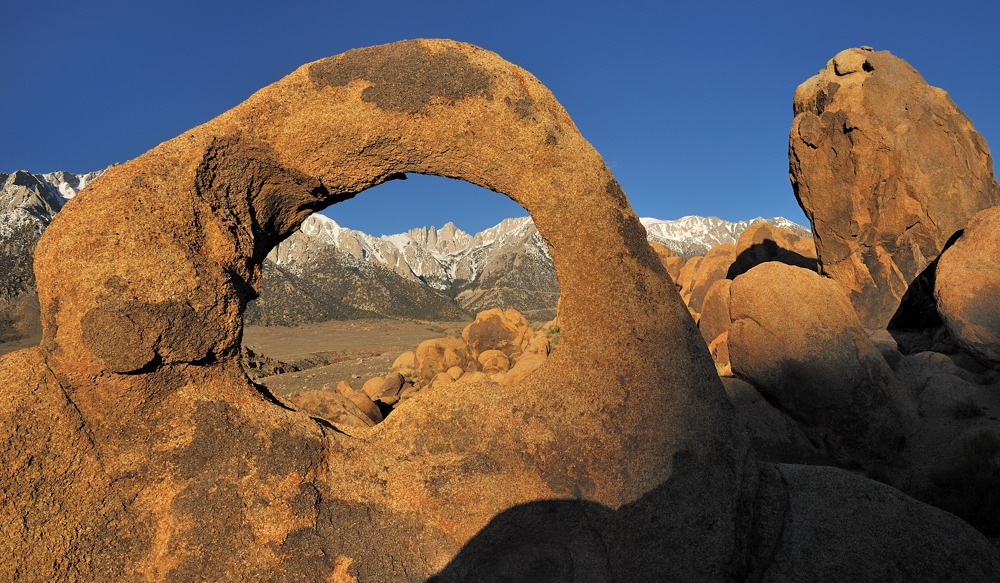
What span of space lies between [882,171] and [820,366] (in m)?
10.3

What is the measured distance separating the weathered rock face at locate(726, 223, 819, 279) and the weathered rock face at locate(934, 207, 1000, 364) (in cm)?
1460

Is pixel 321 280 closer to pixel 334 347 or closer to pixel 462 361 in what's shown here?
pixel 334 347

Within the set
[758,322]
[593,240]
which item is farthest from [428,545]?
[758,322]

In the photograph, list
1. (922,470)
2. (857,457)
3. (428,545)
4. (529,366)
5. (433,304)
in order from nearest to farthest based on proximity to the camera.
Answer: (428,545), (922,470), (857,457), (529,366), (433,304)

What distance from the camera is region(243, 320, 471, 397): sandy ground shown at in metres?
22.7

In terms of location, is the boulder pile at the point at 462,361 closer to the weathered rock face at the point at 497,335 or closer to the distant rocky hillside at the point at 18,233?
the weathered rock face at the point at 497,335

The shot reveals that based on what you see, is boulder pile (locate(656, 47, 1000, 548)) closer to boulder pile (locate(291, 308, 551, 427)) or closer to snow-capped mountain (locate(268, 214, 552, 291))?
boulder pile (locate(291, 308, 551, 427))

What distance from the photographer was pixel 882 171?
1405 cm

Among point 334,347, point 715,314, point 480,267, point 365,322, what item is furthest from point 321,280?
point 715,314

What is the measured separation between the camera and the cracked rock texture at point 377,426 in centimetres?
295

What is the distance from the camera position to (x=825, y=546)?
3732mm

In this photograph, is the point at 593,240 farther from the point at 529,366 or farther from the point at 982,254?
the point at 529,366

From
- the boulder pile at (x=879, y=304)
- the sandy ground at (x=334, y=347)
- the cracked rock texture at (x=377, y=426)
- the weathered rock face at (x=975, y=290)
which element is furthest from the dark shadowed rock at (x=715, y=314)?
the sandy ground at (x=334, y=347)

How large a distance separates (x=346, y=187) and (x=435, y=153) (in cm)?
74
